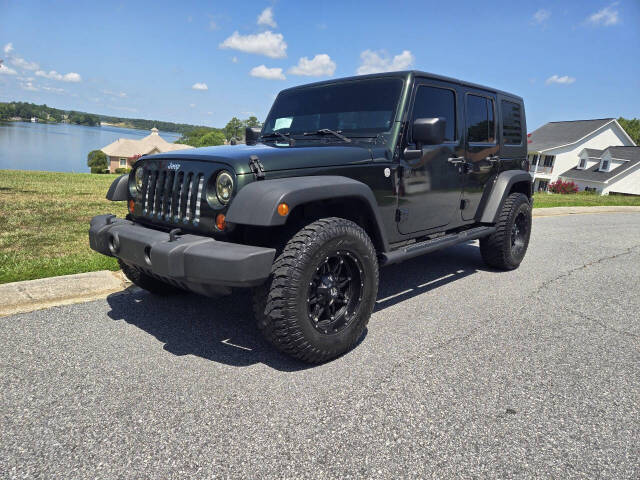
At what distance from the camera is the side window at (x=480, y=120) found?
177 inches

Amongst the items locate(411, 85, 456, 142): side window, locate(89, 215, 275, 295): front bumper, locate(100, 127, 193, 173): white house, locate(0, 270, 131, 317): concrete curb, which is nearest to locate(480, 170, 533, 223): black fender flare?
locate(411, 85, 456, 142): side window

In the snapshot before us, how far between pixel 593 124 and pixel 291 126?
166 ft

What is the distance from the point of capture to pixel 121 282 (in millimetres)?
4148

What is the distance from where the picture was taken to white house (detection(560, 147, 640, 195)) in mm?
41094

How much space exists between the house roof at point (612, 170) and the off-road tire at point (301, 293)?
154 ft

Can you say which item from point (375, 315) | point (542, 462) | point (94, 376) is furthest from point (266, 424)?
point (375, 315)

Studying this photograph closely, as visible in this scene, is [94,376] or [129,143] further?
[129,143]

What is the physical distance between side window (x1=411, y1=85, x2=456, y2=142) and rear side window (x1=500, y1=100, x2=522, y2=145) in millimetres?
1234

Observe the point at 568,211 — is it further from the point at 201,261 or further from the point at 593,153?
the point at 593,153

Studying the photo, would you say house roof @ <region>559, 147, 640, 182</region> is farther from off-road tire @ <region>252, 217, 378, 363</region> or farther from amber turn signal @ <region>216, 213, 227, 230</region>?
amber turn signal @ <region>216, 213, 227, 230</region>

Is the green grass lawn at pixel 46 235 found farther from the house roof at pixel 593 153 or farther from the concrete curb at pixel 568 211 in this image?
the house roof at pixel 593 153

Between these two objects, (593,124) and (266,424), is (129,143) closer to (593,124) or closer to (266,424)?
(593,124)

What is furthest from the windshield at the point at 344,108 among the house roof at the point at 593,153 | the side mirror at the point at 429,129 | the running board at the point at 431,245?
the house roof at the point at 593,153

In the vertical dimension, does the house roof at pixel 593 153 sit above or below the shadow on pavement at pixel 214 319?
above
